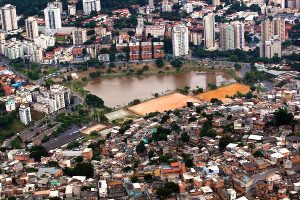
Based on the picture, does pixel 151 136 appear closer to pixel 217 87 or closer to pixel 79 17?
pixel 217 87

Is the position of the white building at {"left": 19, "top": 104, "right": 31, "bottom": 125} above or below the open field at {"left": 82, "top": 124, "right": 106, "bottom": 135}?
above

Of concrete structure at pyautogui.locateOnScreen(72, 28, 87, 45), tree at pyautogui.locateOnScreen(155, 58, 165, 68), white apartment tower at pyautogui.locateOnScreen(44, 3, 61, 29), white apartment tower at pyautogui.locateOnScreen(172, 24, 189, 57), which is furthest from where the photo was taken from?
Result: white apartment tower at pyautogui.locateOnScreen(44, 3, 61, 29)

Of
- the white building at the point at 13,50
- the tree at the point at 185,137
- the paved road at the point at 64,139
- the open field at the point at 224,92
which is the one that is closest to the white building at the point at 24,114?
the paved road at the point at 64,139

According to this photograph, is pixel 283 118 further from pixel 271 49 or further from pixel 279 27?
pixel 279 27

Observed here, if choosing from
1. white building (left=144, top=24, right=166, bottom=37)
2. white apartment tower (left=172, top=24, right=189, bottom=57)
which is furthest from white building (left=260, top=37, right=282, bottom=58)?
white building (left=144, top=24, right=166, bottom=37)

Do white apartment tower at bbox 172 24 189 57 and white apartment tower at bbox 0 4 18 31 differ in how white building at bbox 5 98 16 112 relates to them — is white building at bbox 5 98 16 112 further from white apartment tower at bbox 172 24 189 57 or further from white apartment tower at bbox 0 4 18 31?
white apartment tower at bbox 0 4 18 31

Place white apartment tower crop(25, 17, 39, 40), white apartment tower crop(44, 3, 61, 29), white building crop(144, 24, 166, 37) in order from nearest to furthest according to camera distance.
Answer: white building crop(144, 24, 166, 37)
white apartment tower crop(25, 17, 39, 40)
white apartment tower crop(44, 3, 61, 29)

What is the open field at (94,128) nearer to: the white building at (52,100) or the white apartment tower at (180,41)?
the white building at (52,100)
